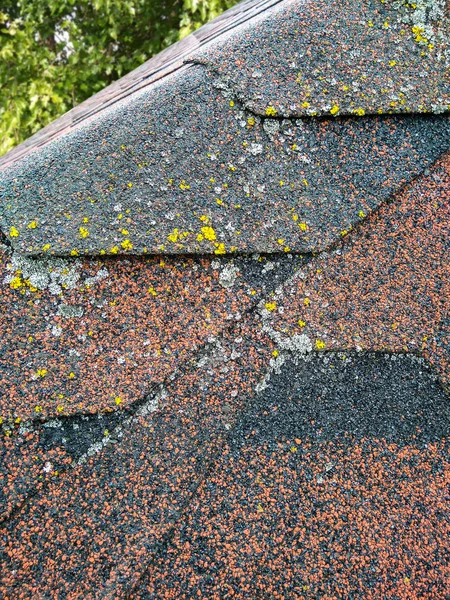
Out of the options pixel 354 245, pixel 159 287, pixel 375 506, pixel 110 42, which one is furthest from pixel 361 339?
pixel 110 42

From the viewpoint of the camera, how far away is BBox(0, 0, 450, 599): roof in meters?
1.12

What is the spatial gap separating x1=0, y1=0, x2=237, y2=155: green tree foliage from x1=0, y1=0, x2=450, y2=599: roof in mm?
3467

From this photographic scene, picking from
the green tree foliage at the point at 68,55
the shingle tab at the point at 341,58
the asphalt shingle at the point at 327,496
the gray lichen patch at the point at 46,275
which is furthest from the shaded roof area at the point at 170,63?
the green tree foliage at the point at 68,55

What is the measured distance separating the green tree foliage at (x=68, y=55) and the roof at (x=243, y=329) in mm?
3467

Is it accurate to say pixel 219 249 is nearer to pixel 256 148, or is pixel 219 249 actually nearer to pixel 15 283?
pixel 256 148

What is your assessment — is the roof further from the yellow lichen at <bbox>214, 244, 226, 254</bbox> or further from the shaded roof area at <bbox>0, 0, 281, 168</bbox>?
the shaded roof area at <bbox>0, 0, 281, 168</bbox>

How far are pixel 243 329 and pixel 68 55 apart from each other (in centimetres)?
502

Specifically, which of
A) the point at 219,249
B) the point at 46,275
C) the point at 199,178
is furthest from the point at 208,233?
the point at 46,275

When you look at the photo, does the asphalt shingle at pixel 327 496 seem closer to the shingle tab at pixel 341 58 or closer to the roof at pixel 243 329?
the roof at pixel 243 329

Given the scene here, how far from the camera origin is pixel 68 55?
5016mm

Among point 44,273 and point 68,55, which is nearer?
point 44,273

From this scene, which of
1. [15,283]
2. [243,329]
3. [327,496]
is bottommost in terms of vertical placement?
[327,496]

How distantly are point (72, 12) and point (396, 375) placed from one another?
17.5ft

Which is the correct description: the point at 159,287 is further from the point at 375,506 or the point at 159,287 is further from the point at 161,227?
the point at 375,506
